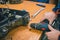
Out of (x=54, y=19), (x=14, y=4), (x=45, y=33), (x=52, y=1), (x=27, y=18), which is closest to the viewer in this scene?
(x=45, y=33)

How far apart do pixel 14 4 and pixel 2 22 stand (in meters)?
0.83

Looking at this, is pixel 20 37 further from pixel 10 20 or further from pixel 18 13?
pixel 18 13

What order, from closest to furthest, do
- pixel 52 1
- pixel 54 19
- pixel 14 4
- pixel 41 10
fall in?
1. pixel 54 19
2. pixel 41 10
3. pixel 14 4
4. pixel 52 1

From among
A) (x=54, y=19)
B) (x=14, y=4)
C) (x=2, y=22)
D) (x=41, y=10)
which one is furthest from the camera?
(x=14, y=4)

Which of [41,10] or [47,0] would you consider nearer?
[41,10]

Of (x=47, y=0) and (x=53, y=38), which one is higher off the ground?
(x=47, y=0)

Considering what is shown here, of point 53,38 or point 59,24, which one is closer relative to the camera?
point 53,38

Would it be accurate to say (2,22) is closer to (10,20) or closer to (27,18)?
(10,20)

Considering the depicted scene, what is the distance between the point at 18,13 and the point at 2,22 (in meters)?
0.28

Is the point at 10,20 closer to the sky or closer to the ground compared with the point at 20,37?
closer to the sky

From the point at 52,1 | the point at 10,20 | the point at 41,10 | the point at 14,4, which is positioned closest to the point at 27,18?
the point at 10,20

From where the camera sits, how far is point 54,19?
1332 millimetres

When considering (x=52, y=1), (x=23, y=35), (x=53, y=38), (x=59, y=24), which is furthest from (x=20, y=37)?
(x=52, y=1)

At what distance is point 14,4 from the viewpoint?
1777mm
